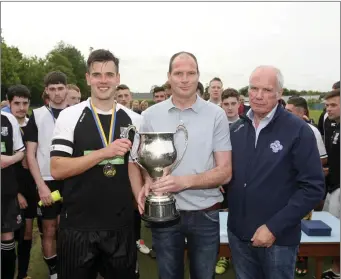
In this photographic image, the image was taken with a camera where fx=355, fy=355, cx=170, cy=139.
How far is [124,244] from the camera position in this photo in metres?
2.41

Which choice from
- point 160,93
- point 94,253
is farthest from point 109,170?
point 160,93

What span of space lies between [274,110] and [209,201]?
2.59ft

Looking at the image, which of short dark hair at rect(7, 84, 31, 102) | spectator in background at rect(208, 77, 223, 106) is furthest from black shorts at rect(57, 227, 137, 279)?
spectator in background at rect(208, 77, 223, 106)

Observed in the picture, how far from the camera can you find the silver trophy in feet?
7.44

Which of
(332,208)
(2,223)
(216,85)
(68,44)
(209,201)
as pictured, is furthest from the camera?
(68,44)

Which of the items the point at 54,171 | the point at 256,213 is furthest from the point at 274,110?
the point at 54,171

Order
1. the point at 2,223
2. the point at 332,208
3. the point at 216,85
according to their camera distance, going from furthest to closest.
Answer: the point at 216,85 → the point at 332,208 → the point at 2,223

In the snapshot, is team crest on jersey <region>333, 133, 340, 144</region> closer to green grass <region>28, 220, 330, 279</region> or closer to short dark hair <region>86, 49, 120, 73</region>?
green grass <region>28, 220, 330, 279</region>

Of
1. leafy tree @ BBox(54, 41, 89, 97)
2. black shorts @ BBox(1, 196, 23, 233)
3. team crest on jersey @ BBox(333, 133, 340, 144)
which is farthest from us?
leafy tree @ BBox(54, 41, 89, 97)

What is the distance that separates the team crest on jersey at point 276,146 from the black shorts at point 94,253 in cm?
111

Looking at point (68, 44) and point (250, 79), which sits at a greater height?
point (68, 44)

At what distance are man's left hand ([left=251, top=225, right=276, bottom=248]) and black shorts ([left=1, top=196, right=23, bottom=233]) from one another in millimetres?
2298

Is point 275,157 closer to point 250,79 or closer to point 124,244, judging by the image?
point 250,79

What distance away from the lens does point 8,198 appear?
3.38 meters
